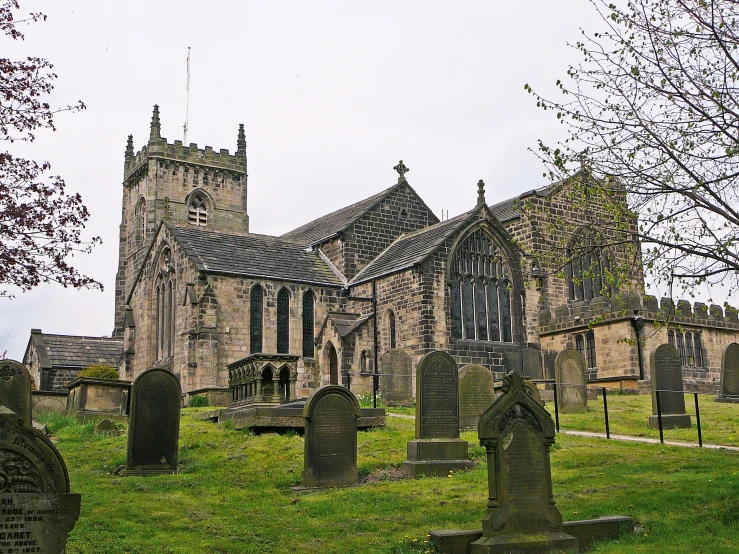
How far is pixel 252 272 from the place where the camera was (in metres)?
31.3

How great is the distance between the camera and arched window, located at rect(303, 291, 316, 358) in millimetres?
→ 32188

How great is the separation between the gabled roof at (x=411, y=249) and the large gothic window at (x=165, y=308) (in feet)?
23.6

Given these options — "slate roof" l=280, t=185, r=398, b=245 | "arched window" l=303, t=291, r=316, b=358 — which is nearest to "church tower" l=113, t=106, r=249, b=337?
"slate roof" l=280, t=185, r=398, b=245

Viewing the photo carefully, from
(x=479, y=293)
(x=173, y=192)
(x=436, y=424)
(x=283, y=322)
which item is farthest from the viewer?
(x=173, y=192)

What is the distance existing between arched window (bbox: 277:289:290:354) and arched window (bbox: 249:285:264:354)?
760 mm

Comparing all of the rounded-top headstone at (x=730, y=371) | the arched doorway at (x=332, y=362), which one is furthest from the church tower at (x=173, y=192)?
the rounded-top headstone at (x=730, y=371)

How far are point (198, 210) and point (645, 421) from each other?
37.0m

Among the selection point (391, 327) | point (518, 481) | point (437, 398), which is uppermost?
point (391, 327)

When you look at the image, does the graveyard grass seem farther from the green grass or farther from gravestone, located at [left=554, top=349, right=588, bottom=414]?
gravestone, located at [left=554, top=349, right=588, bottom=414]

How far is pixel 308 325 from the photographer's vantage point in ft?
107

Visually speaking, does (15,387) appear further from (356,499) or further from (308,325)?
(308,325)

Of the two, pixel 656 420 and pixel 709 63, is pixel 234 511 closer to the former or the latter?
pixel 709 63

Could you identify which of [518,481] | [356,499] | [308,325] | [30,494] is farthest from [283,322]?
[30,494]

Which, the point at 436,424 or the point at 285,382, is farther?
the point at 285,382
